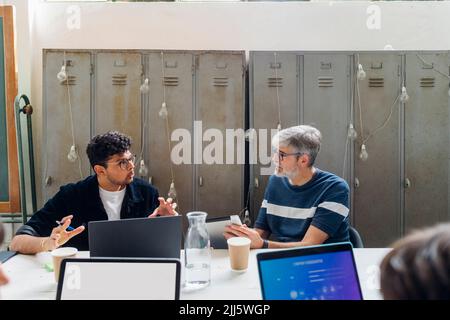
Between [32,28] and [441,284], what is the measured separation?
11.1 feet

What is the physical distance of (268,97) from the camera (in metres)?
2.84

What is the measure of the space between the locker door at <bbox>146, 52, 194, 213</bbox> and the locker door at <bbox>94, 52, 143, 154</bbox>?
92 millimetres

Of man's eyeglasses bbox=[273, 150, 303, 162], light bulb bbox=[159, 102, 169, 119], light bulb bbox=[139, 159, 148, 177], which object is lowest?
light bulb bbox=[139, 159, 148, 177]

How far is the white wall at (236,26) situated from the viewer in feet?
10.5

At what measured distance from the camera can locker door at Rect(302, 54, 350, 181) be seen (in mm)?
2822

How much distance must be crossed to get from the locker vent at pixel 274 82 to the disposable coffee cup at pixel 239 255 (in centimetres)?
158

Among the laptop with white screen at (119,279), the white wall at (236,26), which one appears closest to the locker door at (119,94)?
the white wall at (236,26)

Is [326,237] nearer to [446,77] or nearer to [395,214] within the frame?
[395,214]

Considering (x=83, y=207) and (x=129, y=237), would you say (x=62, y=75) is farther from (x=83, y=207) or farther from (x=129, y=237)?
(x=129, y=237)

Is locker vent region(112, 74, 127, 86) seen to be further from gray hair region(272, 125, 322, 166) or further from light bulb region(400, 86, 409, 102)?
light bulb region(400, 86, 409, 102)

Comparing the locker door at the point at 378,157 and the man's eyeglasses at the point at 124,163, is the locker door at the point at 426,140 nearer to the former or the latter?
the locker door at the point at 378,157

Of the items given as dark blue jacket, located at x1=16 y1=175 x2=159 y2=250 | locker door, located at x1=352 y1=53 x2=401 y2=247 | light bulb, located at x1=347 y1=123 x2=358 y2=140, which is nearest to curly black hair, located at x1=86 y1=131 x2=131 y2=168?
dark blue jacket, located at x1=16 y1=175 x2=159 y2=250

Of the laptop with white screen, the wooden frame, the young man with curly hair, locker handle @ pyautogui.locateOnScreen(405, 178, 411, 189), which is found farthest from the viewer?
the wooden frame

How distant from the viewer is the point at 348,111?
284cm
